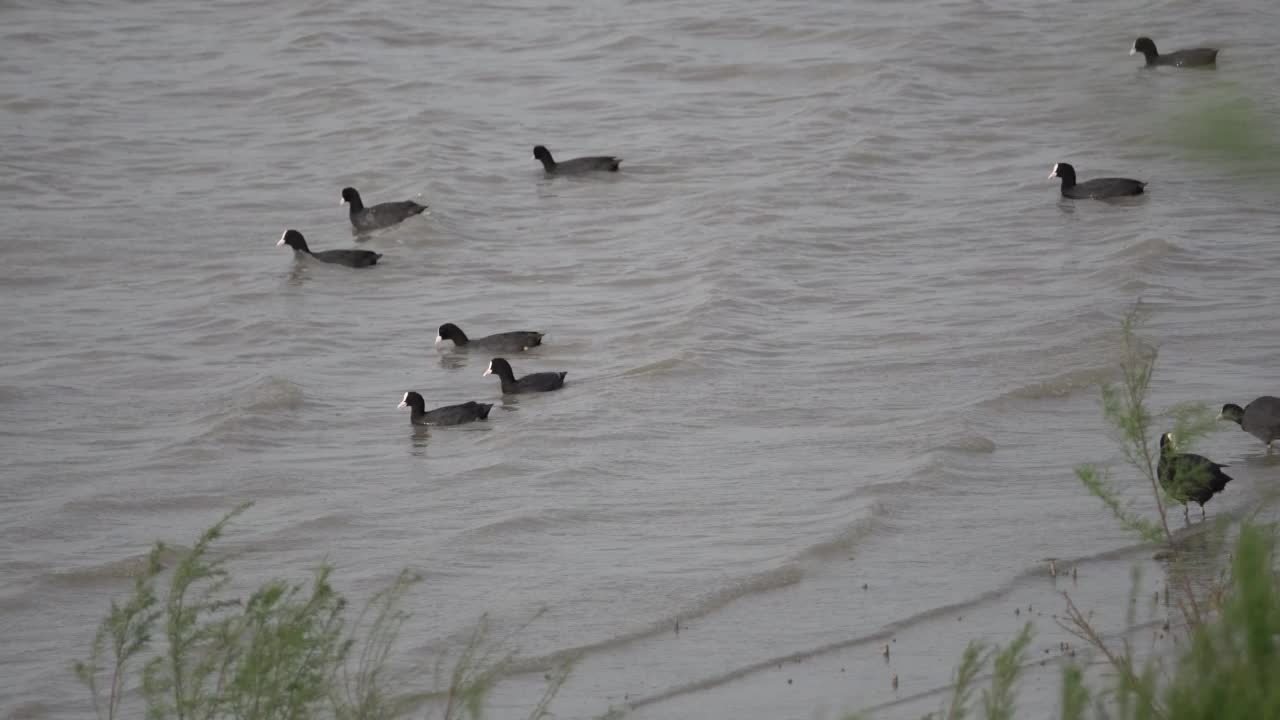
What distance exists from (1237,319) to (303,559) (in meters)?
8.45

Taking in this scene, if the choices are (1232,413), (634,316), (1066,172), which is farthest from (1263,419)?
(1066,172)

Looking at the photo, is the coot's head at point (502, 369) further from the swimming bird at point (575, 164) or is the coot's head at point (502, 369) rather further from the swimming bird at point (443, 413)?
the swimming bird at point (575, 164)

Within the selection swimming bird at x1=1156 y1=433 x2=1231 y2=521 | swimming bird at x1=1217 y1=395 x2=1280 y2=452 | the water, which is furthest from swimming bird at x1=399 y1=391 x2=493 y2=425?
swimming bird at x1=1156 y1=433 x2=1231 y2=521

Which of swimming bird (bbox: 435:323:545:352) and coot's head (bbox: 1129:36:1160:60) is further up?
swimming bird (bbox: 435:323:545:352)

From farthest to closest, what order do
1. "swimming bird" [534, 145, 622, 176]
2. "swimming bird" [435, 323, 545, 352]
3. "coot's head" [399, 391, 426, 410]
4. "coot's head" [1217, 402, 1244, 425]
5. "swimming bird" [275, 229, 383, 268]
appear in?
"swimming bird" [534, 145, 622, 176]
"swimming bird" [275, 229, 383, 268]
"swimming bird" [435, 323, 545, 352]
"coot's head" [399, 391, 426, 410]
"coot's head" [1217, 402, 1244, 425]

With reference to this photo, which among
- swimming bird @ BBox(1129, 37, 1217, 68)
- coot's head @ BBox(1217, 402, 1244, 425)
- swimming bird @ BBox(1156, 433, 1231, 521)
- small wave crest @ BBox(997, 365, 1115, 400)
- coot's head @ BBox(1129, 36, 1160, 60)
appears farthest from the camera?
coot's head @ BBox(1129, 36, 1160, 60)

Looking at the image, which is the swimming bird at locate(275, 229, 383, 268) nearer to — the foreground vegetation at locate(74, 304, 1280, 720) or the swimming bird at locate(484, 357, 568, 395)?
the swimming bird at locate(484, 357, 568, 395)

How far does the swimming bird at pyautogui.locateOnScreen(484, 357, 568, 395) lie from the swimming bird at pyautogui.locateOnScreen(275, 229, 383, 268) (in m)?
5.23

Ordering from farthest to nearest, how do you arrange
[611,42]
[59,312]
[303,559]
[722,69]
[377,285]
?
[611,42], [722,69], [377,285], [59,312], [303,559]

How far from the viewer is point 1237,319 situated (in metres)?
15.1

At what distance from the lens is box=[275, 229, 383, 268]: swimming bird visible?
1931 centimetres

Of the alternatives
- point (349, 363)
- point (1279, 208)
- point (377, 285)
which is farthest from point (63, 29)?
point (1279, 208)

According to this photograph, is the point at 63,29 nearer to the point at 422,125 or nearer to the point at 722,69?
the point at 422,125

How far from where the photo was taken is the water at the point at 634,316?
9.67 m
